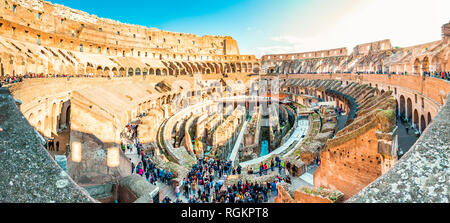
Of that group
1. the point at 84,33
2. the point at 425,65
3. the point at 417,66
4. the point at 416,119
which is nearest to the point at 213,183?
the point at 416,119

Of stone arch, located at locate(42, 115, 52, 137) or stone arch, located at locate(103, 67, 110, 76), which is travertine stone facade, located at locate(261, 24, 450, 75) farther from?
stone arch, located at locate(103, 67, 110, 76)

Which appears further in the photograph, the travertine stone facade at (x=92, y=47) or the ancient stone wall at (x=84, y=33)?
the ancient stone wall at (x=84, y=33)

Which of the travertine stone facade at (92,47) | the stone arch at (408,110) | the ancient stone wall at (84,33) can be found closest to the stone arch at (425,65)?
the stone arch at (408,110)

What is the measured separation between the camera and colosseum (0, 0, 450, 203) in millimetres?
3934

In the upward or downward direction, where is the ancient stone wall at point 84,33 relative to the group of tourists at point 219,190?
upward

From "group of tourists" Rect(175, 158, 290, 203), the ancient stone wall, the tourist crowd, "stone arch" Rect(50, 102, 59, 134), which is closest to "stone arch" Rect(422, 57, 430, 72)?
the tourist crowd

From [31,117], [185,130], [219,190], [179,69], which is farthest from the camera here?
[179,69]

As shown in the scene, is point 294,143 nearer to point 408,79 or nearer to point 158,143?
point 408,79

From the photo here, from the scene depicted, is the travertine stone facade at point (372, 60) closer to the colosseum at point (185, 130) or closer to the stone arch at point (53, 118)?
the colosseum at point (185, 130)

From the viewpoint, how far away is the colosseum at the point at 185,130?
3934mm

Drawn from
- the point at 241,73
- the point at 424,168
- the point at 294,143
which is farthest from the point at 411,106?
the point at 241,73

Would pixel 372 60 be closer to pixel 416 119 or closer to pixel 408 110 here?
pixel 408 110

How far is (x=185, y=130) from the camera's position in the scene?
23484 millimetres
